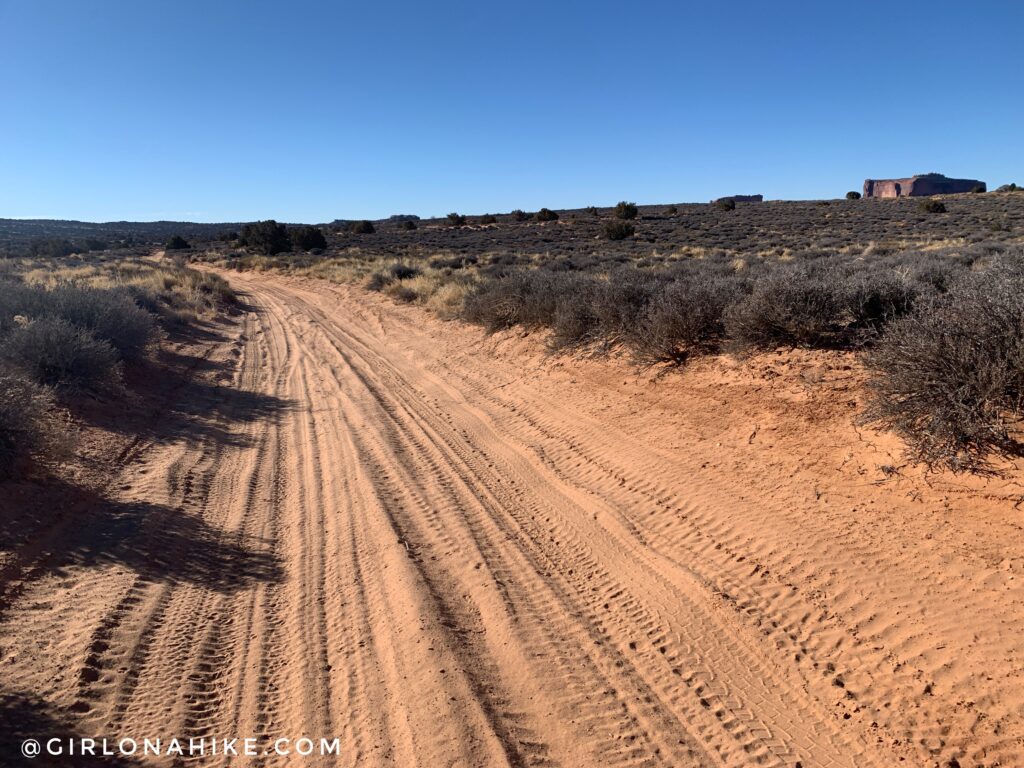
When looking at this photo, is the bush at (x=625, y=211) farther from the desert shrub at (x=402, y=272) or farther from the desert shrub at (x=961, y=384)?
the desert shrub at (x=961, y=384)

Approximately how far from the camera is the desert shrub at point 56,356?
8195 millimetres

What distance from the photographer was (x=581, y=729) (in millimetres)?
3234

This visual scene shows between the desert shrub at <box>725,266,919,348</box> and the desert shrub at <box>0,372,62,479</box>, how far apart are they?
836 centimetres

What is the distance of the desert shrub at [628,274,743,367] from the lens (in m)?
9.20

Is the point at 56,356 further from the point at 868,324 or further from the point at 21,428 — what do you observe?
the point at 868,324

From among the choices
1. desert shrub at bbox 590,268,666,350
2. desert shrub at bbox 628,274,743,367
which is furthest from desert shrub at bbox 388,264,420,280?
desert shrub at bbox 628,274,743,367

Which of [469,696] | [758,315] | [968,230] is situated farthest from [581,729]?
[968,230]

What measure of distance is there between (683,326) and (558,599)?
5850mm

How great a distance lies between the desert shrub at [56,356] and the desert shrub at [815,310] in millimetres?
9289

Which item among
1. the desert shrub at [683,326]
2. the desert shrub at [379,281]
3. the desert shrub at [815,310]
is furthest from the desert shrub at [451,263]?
the desert shrub at [815,310]

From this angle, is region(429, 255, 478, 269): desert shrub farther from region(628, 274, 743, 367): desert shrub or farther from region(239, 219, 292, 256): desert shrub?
region(239, 219, 292, 256): desert shrub

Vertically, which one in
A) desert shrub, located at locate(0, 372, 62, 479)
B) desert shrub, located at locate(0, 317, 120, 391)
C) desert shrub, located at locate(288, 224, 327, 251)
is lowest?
desert shrub, located at locate(0, 372, 62, 479)

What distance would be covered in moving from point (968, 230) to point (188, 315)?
129 feet

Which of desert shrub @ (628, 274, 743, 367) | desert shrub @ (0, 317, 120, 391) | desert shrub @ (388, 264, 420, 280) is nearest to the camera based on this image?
desert shrub @ (0, 317, 120, 391)
